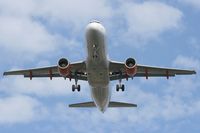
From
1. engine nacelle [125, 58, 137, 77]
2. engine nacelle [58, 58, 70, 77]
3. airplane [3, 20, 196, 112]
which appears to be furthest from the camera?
engine nacelle [125, 58, 137, 77]

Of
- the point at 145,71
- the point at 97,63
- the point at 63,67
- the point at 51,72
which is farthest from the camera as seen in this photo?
the point at 51,72

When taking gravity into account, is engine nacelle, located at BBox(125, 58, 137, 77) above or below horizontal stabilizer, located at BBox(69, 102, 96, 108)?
above

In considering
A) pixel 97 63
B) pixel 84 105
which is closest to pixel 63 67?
pixel 97 63

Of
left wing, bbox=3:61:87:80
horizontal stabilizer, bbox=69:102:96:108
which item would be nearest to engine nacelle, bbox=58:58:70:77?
left wing, bbox=3:61:87:80

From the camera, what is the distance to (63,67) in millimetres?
45844

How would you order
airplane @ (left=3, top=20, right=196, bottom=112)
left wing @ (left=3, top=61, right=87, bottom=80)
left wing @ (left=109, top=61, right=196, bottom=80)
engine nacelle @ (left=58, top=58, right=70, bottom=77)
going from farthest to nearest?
left wing @ (left=3, top=61, right=87, bottom=80), left wing @ (left=109, top=61, right=196, bottom=80), engine nacelle @ (left=58, top=58, right=70, bottom=77), airplane @ (left=3, top=20, right=196, bottom=112)

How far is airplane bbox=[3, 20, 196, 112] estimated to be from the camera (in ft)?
140

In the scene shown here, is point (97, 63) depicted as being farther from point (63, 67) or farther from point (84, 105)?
point (84, 105)

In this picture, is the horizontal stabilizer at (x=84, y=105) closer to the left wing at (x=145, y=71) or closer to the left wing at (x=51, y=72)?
the left wing at (x=51, y=72)

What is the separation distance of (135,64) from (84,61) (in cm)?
453

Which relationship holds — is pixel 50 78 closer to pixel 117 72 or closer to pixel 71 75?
pixel 71 75

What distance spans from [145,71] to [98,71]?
26.4ft

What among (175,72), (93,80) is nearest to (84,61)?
(93,80)

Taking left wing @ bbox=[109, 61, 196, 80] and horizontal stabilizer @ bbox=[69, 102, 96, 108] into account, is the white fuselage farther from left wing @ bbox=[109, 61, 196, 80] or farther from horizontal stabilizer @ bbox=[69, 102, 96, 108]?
horizontal stabilizer @ bbox=[69, 102, 96, 108]
